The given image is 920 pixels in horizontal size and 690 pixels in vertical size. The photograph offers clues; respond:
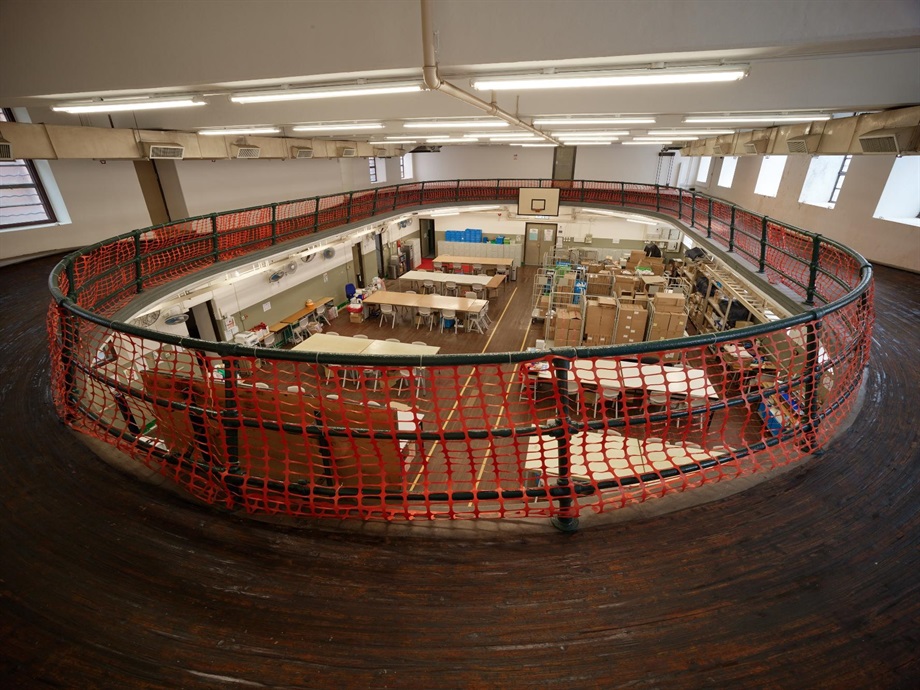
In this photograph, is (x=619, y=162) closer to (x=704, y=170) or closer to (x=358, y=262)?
(x=704, y=170)

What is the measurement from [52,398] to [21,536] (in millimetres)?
1643

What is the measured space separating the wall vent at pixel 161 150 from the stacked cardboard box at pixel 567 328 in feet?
27.3

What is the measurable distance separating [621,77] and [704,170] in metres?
19.3

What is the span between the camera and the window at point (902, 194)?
7.47 metres

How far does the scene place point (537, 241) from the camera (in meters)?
18.7

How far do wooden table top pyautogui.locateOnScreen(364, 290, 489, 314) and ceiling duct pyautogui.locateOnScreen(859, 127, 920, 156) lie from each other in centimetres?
776

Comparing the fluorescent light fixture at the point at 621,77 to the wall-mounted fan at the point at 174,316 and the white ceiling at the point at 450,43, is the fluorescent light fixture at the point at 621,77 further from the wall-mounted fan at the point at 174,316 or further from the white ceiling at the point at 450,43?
the wall-mounted fan at the point at 174,316

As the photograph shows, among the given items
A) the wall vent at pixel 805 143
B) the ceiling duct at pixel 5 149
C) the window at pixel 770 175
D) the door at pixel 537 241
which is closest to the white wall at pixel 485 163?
the door at pixel 537 241

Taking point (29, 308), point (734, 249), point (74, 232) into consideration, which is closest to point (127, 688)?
point (29, 308)

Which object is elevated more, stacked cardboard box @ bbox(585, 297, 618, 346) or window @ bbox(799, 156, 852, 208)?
window @ bbox(799, 156, 852, 208)

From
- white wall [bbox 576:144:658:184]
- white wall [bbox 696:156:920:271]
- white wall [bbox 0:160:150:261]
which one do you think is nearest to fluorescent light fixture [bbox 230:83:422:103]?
white wall [bbox 0:160:150:261]

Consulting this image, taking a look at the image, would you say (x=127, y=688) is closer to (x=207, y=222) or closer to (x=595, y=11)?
(x=595, y=11)

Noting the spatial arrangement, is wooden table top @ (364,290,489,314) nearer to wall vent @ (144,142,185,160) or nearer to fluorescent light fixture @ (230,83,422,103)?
wall vent @ (144,142,185,160)

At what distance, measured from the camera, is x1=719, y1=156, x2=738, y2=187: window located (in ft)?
50.4
